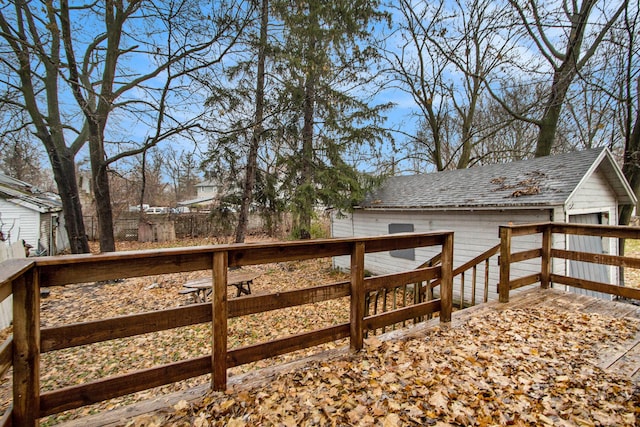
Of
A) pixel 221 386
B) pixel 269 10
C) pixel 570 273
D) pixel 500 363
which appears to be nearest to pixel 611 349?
pixel 500 363

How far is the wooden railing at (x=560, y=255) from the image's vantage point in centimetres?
384

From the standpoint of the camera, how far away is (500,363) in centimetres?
255

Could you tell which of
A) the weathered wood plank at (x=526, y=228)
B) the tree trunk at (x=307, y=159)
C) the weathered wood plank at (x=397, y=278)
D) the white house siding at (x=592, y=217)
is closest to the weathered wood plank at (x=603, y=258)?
the weathered wood plank at (x=526, y=228)

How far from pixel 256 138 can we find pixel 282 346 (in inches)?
319

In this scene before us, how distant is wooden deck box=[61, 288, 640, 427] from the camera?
198 centimetres

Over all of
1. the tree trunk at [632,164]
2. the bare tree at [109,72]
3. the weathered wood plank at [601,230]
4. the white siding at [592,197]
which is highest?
the bare tree at [109,72]

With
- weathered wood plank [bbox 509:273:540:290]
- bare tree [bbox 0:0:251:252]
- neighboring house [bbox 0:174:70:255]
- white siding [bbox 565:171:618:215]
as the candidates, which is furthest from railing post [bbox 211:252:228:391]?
neighboring house [bbox 0:174:70:255]

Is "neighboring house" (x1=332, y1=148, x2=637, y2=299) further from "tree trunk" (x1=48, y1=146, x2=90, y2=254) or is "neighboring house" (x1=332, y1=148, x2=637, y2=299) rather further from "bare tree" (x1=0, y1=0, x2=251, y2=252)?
"tree trunk" (x1=48, y1=146, x2=90, y2=254)

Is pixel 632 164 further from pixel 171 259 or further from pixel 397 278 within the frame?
pixel 171 259

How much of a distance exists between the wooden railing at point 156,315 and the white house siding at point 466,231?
5.29 meters

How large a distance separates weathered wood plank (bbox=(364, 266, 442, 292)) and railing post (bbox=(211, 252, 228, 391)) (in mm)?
1265

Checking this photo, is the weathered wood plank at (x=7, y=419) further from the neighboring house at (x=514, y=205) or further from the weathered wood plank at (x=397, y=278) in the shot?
the neighboring house at (x=514, y=205)

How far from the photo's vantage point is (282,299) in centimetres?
242

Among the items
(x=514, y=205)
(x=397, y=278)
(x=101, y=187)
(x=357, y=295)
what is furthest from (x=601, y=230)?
(x=101, y=187)
